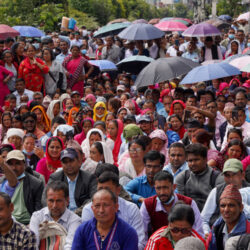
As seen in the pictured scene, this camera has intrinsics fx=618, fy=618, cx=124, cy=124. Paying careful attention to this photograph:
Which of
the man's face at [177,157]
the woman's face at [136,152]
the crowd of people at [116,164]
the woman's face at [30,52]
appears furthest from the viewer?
the woman's face at [30,52]

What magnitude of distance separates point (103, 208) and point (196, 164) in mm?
2081

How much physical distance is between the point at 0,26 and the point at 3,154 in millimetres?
8388

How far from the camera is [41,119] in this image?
36.5 ft

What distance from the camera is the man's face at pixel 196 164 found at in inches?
277

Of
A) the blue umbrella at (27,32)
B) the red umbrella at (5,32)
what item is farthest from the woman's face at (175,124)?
the blue umbrella at (27,32)

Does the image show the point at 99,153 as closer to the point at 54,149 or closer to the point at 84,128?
the point at 54,149

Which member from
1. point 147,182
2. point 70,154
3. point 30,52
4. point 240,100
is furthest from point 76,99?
point 147,182

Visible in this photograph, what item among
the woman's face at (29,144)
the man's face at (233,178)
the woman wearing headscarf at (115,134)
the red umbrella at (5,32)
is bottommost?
the woman wearing headscarf at (115,134)

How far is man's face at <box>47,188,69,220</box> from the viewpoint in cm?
610

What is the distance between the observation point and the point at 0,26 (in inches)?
624

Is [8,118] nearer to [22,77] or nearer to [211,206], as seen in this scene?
[22,77]

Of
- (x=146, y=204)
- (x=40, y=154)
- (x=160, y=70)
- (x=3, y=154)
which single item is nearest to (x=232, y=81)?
(x=160, y=70)

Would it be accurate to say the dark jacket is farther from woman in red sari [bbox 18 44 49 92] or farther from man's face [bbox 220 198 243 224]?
woman in red sari [bbox 18 44 49 92]

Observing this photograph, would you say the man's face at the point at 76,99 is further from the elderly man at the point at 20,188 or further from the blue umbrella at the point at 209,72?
the elderly man at the point at 20,188
